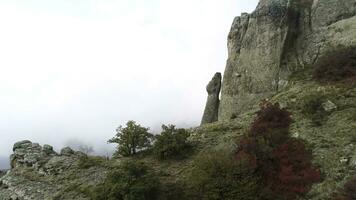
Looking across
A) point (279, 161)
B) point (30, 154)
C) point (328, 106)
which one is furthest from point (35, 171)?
point (328, 106)

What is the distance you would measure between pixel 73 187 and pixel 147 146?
22.0 ft

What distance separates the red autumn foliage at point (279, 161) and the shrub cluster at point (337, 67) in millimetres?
7824

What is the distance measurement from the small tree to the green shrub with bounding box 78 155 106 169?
175 centimetres

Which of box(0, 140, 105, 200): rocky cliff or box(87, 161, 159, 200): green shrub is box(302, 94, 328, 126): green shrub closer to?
box(87, 161, 159, 200): green shrub

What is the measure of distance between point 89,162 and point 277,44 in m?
23.6

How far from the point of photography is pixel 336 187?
21.8m

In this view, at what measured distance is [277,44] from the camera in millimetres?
42875

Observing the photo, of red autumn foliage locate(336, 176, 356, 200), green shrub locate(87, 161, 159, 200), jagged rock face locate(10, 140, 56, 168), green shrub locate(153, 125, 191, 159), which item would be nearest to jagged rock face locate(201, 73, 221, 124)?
green shrub locate(153, 125, 191, 159)

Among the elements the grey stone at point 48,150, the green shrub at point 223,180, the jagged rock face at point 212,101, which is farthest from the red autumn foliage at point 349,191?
the jagged rock face at point 212,101

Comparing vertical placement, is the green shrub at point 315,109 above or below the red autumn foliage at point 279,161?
above

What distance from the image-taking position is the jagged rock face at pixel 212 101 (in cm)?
4861

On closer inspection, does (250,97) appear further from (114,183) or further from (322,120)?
(114,183)

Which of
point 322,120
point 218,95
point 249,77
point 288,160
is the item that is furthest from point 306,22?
point 288,160

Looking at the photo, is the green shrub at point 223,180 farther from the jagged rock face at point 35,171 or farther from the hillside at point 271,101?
the jagged rock face at point 35,171
